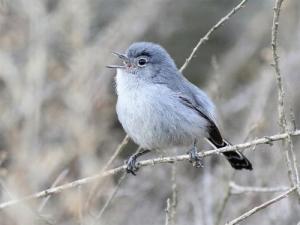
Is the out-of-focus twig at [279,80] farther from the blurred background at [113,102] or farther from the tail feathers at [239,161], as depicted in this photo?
the tail feathers at [239,161]

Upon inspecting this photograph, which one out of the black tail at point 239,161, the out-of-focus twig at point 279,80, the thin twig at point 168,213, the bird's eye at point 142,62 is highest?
the bird's eye at point 142,62

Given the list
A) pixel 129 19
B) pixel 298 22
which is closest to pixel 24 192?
pixel 129 19

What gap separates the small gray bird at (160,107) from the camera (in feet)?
16.3

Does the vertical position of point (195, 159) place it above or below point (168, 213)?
above

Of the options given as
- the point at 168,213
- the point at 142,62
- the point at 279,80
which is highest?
the point at 142,62

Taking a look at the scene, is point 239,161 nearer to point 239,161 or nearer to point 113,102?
point 239,161

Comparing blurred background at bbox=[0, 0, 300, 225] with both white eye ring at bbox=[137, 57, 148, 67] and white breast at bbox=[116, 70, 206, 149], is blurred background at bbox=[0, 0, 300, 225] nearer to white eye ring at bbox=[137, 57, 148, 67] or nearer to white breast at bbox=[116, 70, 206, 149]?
white breast at bbox=[116, 70, 206, 149]

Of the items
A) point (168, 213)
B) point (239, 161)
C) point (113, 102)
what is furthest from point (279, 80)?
point (113, 102)

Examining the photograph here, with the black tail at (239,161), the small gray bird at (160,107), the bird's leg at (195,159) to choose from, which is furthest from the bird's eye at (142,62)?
the black tail at (239,161)

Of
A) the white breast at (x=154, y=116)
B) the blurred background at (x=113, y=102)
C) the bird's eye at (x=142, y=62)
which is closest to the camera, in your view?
the white breast at (x=154, y=116)

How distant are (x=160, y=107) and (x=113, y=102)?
267 cm

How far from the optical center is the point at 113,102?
7.62 meters

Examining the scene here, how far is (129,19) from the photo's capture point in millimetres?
8148

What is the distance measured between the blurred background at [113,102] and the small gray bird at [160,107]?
23cm
